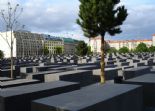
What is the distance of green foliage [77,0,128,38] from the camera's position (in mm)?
13445

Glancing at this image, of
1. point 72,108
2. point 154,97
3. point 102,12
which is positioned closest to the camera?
point 72,108

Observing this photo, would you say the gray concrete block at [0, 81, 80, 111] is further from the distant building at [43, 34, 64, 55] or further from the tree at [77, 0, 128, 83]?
the distant building at [43, 34, 64, 55]

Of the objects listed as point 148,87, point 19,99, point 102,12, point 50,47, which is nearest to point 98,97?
point 19,99

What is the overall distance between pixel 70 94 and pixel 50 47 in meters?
170

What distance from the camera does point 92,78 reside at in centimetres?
2084

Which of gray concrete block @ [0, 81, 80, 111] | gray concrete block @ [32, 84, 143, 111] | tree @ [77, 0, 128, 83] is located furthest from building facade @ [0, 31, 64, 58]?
gray concrete block @ [32, 84, 143, 111]

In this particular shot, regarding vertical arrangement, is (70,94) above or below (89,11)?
below

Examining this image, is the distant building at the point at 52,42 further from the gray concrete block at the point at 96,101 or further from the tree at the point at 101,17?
the gray concrete block at the point at 96,101

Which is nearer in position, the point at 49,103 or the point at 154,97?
the point at 49,103

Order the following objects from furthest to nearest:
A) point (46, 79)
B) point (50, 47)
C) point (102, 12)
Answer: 1. point (50, 47)
2. point (46, 79)
3. point (102, 12)

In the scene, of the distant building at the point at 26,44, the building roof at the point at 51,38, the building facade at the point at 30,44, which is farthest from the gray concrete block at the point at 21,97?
the building roof at the point at 51,38

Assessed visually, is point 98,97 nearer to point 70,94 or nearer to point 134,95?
point 70,94

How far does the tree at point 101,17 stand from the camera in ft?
44.1

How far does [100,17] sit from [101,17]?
0.20 feet
